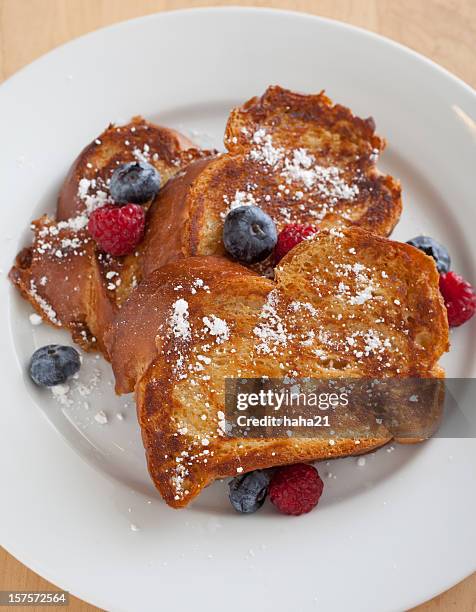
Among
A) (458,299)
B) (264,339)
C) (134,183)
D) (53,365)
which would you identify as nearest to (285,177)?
(134,183)

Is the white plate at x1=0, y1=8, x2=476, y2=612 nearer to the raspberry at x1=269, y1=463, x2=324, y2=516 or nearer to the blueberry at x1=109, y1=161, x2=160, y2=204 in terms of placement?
the raspberry at x1=269, y1=463, x2=324, y2=516

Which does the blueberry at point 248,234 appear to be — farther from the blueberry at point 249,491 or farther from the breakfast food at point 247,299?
the blueberry at point 249,491

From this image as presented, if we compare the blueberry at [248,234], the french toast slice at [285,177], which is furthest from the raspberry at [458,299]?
the blueberry at [248,234]

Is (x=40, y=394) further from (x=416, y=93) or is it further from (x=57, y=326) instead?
(x=416, y=93)

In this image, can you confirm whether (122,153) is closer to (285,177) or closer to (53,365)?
(285,177)

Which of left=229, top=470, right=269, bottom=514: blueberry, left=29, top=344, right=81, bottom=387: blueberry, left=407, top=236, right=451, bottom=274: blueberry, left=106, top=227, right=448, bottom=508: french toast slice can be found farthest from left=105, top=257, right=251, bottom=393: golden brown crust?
left=407, top=236, right=451, bottom=274: blueberry

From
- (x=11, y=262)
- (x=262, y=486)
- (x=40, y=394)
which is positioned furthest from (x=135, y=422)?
(x=11, y=262)
